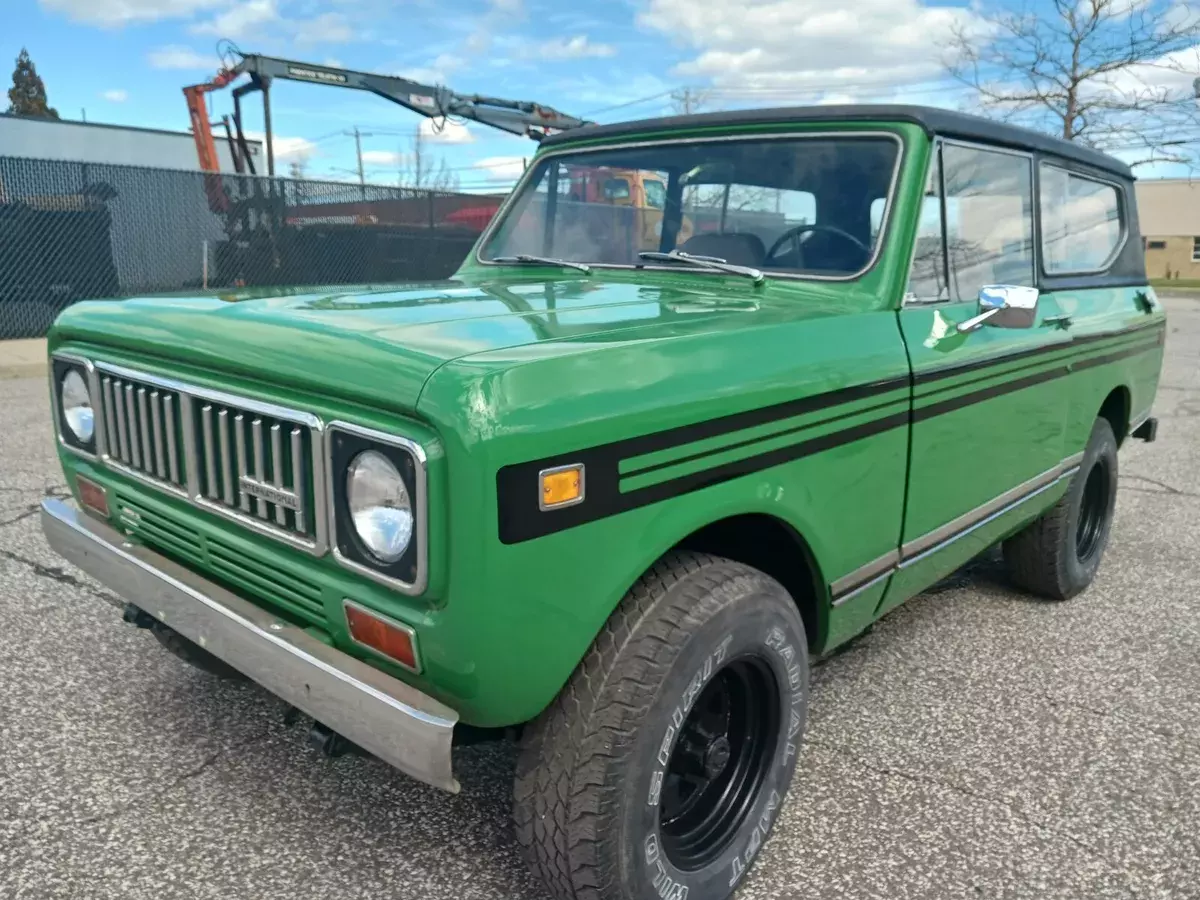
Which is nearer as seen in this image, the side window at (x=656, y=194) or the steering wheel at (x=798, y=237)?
the steering wheel at (x=798, y=237)

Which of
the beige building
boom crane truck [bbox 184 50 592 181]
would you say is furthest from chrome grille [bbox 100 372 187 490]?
the beige building

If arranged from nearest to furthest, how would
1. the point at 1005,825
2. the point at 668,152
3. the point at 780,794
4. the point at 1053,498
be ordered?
the point at 780,794, the point at 1005,825, the point at 668,152, the point at 1053,498

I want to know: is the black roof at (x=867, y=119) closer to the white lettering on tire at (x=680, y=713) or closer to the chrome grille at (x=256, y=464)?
the white lettering on tire at (x=680, y=713)

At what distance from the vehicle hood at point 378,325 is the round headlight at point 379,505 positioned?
124mm

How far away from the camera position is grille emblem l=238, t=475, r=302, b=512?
1.96 metres

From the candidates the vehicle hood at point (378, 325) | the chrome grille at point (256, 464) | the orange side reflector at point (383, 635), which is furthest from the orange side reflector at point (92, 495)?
the orange side reflector at point (383, 635)

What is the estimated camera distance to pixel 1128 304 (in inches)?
171

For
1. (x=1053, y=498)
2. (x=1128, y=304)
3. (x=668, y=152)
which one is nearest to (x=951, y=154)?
(x=668, y=152)

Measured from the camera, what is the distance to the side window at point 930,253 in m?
2.85

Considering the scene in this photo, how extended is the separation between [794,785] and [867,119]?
1959 millimetres

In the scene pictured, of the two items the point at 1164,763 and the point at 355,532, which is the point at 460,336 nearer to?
the point at 355,532

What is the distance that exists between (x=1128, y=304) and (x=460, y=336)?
3558mm

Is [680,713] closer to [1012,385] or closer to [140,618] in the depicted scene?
[140,618]

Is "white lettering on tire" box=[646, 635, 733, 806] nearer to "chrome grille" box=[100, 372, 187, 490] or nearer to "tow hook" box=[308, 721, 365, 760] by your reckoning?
"tow hook" box=[308, 721, 365, 760]
